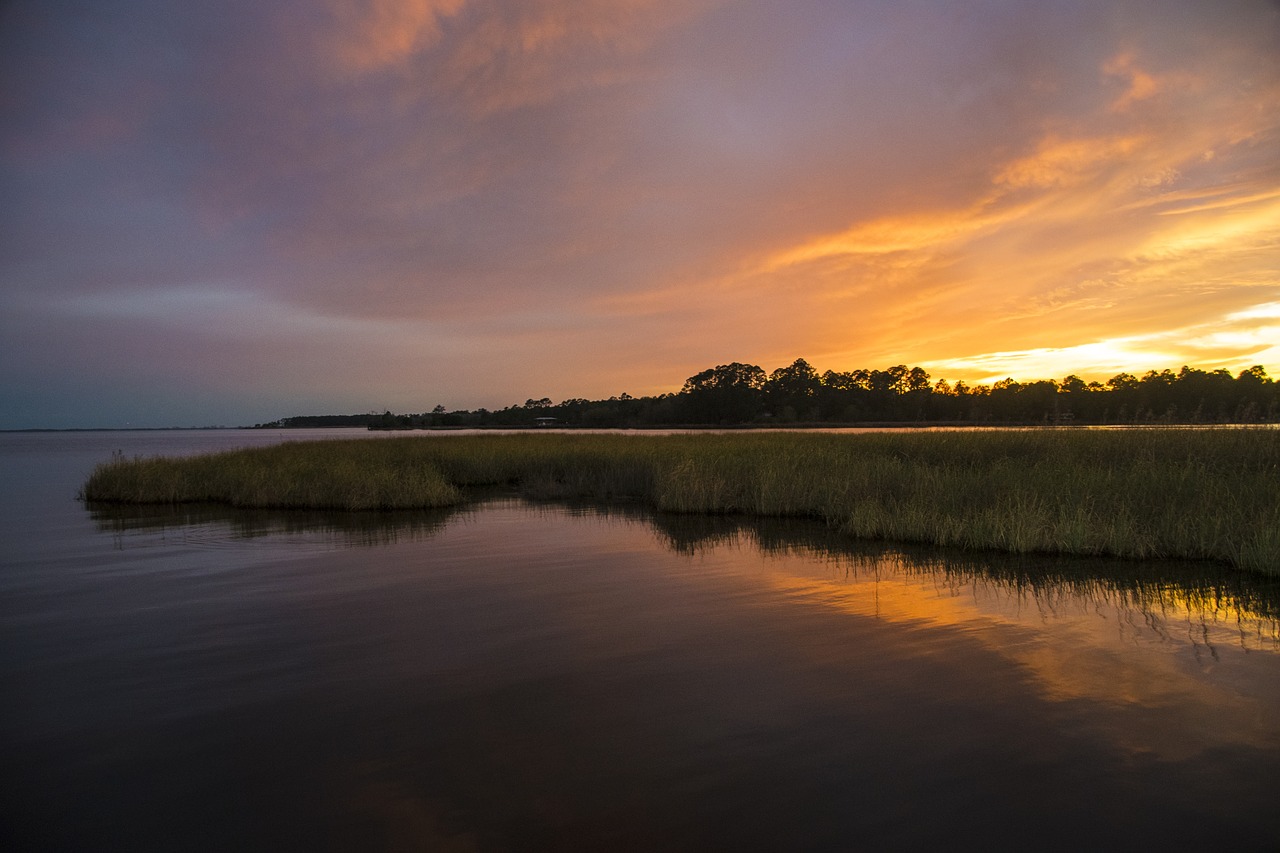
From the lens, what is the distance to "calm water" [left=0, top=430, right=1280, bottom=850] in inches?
176

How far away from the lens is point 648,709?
625 centimetres

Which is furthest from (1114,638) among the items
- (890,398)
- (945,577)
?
(890,398)

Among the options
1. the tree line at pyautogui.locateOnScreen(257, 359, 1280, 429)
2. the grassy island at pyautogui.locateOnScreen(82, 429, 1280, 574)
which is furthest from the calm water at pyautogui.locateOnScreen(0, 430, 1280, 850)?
the tree line at pyautogui.locateOnScreen(257, 359, 1280, 429)

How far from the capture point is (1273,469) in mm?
15281

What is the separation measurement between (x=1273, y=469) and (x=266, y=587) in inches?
888

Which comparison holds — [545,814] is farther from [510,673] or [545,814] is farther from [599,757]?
[510,673]

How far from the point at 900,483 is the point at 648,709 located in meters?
13.7

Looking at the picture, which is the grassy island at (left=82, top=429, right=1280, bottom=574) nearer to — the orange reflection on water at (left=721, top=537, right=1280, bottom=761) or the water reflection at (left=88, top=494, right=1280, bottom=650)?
the water reflection at (left=88, top=494, right=1280, bottom=650)

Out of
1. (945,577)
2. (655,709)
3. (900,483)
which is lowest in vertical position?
(945,577)

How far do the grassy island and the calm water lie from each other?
1.36 metres

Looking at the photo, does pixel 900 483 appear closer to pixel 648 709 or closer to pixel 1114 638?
pixel 1114 638

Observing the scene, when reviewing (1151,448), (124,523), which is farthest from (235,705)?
(1151,448)

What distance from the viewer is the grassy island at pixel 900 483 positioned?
12.4 meters

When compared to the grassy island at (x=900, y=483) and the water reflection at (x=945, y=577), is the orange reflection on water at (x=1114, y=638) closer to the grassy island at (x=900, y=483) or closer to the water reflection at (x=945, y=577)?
the water reflection at (x=945, y=577)
